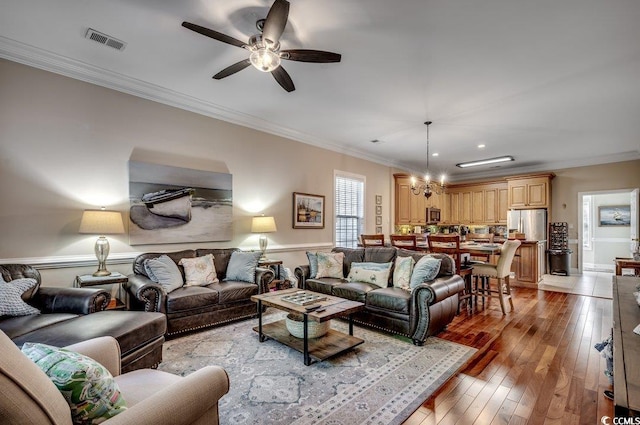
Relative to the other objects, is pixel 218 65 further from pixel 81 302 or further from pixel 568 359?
pixel 568 359

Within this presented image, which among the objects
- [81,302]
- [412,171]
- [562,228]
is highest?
[412,171]

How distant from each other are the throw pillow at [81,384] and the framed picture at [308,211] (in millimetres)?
4333

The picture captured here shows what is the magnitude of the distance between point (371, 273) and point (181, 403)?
3117 mm

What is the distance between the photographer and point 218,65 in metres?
3.29

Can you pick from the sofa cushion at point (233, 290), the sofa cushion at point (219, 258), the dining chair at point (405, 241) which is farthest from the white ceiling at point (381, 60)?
the sofa cushion at point (233, 290)

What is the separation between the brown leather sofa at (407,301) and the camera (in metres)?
3.19

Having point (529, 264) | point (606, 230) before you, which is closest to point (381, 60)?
point (529, 264)

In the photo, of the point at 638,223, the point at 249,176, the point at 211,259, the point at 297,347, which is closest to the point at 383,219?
the point at 249,176

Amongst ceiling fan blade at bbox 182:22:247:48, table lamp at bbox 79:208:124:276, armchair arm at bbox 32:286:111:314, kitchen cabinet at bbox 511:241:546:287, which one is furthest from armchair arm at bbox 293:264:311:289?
kitchen cabinet at bbox 511:241:546:287

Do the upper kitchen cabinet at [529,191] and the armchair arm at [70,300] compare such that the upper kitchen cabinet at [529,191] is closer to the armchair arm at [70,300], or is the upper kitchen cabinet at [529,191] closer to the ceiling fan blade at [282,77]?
the ceiling fan blade at [282,77]

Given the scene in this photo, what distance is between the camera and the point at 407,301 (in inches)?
130

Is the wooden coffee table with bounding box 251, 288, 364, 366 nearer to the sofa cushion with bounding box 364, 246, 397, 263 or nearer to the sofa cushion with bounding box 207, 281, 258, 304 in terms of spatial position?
the sofa cushion with bounding box 207, 281, 258, 304

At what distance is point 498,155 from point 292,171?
502cm

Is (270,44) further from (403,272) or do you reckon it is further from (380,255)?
(380,255)
